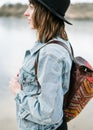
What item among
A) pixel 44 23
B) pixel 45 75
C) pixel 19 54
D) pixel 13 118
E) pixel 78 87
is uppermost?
pixel 44 23

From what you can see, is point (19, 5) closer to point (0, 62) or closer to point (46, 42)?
point (0, 62)

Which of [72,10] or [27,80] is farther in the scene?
[72,10]

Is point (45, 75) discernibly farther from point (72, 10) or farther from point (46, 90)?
point (72, 10)

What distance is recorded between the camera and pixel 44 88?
7.80 feet

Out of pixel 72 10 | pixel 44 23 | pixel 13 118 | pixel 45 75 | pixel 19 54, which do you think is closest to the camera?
pixel 45 75

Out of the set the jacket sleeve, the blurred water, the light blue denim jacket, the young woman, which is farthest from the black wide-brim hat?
the blurred water

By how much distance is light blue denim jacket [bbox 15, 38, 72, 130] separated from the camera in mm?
2371

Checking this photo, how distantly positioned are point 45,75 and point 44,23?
32 centimetres

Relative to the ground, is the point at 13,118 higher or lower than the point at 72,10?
higher

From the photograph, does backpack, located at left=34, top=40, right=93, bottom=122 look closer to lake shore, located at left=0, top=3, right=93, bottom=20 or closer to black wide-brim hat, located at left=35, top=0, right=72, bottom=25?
black wide-brim hat, located at left=35, top=0, right=72, bottom=25

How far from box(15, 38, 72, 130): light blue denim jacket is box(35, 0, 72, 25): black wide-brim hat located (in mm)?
147

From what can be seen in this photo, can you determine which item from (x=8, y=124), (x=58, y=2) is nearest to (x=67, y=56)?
(x=58, y=2)

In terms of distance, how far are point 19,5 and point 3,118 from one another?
25.2 m

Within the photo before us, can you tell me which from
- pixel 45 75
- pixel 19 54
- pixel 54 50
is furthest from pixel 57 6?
pixel 19 54
